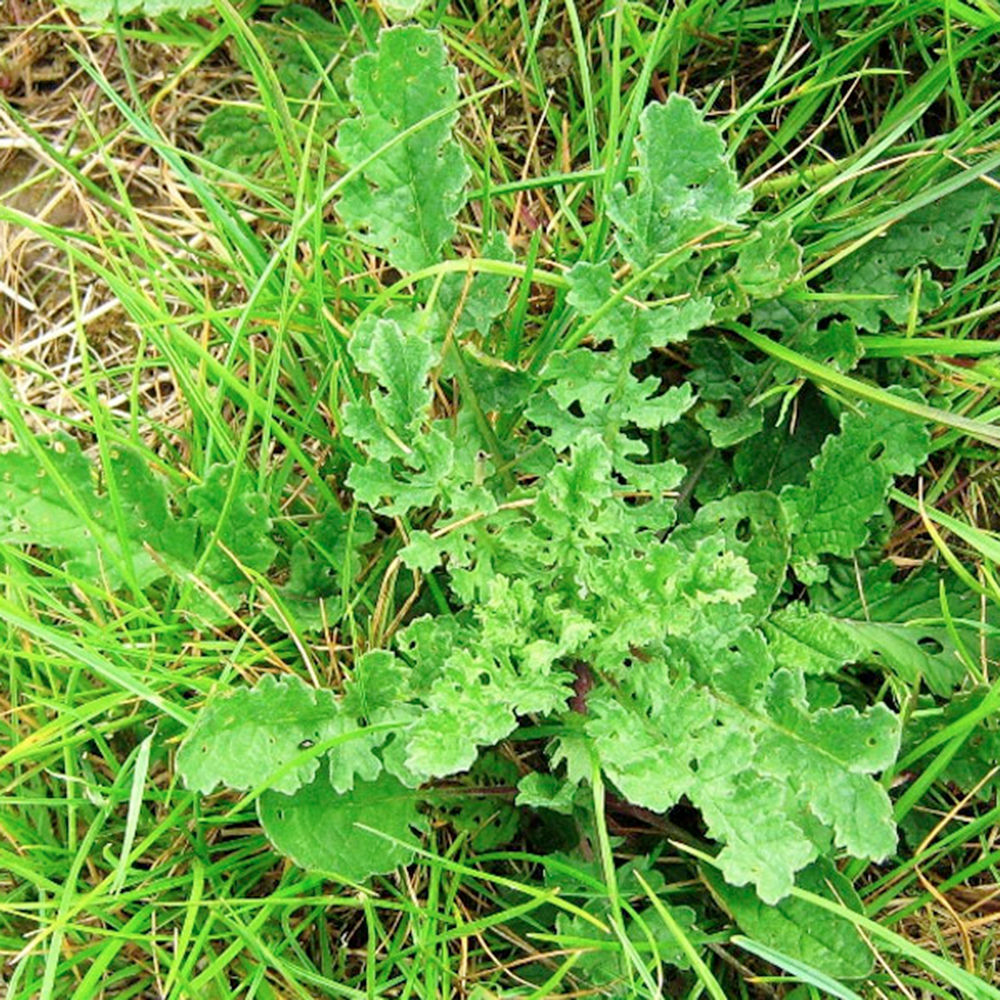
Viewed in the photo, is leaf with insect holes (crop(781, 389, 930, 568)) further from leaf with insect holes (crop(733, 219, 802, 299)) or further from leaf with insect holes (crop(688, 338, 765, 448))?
leaf with insect holes (crop(733, 219, 802, 299))

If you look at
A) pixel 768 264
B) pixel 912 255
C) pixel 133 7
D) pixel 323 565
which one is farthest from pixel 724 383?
pixel 133 7

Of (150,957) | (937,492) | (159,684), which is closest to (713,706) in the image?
(937,492)

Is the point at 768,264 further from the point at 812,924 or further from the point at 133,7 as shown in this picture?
the point at 133,7

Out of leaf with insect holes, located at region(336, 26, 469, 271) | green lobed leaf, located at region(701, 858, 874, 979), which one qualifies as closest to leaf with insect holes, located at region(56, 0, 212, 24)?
leaf with insect holes, located at region(336, 26, 469, 271)

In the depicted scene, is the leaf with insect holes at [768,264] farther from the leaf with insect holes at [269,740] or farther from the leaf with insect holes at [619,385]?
the leaf with insect holes at [269,740]

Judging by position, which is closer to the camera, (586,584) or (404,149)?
(586,584)
